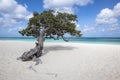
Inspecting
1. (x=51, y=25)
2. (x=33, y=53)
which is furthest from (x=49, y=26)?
(x=33, y=53)

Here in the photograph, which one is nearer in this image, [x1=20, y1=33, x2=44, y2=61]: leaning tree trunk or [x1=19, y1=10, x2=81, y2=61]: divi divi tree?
[x1=20, y1=33, x2=44, y2=61]: leaning tree trunk

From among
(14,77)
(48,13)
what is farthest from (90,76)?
(48,13)

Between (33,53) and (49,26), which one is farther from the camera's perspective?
(49,26)

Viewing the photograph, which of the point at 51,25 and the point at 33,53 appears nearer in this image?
the point at 33,53

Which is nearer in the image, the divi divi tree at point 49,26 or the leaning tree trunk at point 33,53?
the leaning tree trunk at point 33,53

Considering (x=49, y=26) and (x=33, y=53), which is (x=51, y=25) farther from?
(x=33, y=53)

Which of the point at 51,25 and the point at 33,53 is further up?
the point at 51,25

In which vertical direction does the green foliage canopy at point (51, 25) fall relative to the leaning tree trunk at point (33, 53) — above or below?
Answer: above

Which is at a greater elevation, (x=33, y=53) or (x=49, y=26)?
(x=49, y=26)

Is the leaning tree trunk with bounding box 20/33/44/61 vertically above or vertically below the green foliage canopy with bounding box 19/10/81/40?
below

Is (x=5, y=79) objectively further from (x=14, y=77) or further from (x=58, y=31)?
(x=58, y=31)

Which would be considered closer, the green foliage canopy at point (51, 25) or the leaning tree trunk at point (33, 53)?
the leaning tree trunk at point (33, 53)

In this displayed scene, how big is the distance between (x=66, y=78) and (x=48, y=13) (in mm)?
7130

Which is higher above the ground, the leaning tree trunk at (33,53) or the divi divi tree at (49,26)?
the divi divi tree at (49,26)
